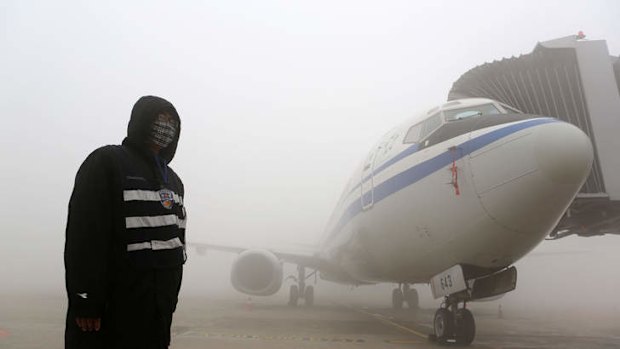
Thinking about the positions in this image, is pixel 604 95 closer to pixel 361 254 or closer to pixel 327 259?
pixel 361 254

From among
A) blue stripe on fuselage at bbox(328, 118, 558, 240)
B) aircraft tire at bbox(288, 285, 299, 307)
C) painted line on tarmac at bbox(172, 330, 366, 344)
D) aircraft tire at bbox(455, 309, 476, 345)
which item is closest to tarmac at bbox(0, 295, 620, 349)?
painted line on tarmac at bbox(172, 330, 366, 344)

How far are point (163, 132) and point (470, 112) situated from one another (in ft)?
15.4

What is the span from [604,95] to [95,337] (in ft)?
25.6

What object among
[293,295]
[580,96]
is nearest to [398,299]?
[293,295]

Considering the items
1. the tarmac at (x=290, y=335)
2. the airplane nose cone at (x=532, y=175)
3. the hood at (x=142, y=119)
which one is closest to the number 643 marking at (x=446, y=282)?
the tarmac at (x=290, y=335)

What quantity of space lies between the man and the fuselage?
3577mm

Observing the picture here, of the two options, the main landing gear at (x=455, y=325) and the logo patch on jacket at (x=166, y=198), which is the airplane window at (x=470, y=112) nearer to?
the main landing gear at (x=455, y=325)

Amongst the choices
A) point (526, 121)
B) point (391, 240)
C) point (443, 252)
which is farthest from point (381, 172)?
point (526, 121)

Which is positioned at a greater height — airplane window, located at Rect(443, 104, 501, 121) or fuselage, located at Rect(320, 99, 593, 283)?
airplane window, located at Rect(443, 104, 501, 121)

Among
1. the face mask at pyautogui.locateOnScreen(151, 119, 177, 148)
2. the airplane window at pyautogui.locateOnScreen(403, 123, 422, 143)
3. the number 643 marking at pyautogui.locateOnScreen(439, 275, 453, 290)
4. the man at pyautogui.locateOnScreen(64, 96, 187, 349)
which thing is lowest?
the number 643 marking at pyautogui.locateOnScreen(439, 275, 453, 290)

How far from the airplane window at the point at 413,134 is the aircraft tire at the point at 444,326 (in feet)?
7.82

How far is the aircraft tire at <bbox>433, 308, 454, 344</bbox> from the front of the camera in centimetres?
559

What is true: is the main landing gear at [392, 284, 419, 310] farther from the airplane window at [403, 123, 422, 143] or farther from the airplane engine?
the airplane window at [403, 123, 422, 143]

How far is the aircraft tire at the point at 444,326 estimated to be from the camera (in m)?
5.59
